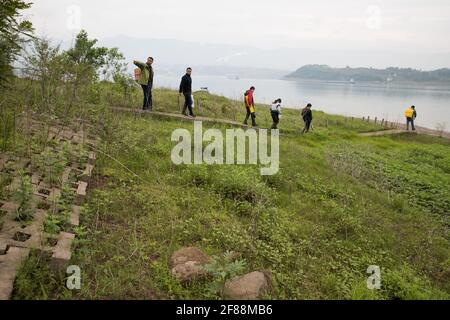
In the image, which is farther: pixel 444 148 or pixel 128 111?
pixel 444 148

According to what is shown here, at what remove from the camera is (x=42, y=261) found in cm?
430

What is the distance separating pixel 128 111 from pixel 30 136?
552cm

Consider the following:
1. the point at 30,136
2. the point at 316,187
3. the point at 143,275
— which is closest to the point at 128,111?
the point at 30,136

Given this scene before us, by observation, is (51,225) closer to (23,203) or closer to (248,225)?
(23,203)

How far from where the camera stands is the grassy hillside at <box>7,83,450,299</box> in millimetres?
4883

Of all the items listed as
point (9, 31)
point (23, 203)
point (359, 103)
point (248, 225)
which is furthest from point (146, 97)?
point (359, 103)

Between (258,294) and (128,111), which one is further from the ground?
(128,111)

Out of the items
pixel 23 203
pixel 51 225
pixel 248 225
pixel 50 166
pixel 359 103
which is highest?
pixel 359 103

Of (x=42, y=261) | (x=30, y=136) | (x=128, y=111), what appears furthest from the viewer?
(x=128, y=111)

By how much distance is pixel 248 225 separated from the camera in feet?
22.6

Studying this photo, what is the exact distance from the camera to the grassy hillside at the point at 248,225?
4.88 metres

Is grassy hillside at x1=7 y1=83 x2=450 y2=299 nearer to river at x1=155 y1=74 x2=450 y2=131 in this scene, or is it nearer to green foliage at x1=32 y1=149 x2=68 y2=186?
green foliage at x1=32 y1=149 x2=68 y2=186
